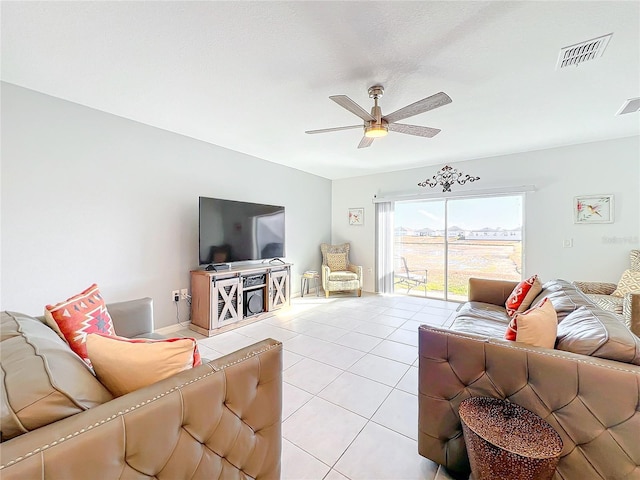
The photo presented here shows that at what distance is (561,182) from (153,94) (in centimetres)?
523

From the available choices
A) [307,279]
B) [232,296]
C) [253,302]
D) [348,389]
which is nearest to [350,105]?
[348,389]

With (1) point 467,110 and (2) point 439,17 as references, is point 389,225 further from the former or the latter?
(2) point 439,17

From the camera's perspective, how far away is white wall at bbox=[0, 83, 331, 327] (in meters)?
2.28

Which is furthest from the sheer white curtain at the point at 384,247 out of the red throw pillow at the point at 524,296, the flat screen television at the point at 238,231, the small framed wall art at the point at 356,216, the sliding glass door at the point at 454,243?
the red throw pillow at the point at 524,296

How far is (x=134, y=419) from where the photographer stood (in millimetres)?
701

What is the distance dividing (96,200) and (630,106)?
17.8ft

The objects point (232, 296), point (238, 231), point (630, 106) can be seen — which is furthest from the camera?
point (238, 231)

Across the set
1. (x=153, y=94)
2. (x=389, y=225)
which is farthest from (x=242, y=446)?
(x=389, y=225)

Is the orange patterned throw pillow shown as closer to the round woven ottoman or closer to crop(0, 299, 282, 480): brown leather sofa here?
crop(0, 299, 282, 480): brown leather sofa

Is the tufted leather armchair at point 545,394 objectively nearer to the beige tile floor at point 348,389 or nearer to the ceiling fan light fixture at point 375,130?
the beige tile floor at point 348,389

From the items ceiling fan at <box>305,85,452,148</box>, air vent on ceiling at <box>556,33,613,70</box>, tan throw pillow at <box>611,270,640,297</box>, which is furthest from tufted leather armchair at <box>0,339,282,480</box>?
tan throw pillow at <box>611,270,640,297</box>

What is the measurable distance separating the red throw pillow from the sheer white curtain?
112 inches

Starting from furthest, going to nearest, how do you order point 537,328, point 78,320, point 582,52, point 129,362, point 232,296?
point 232,296, point 582,52, point 78,320, point 537,328, point 129,362

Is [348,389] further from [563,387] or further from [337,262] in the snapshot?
[337,262]
